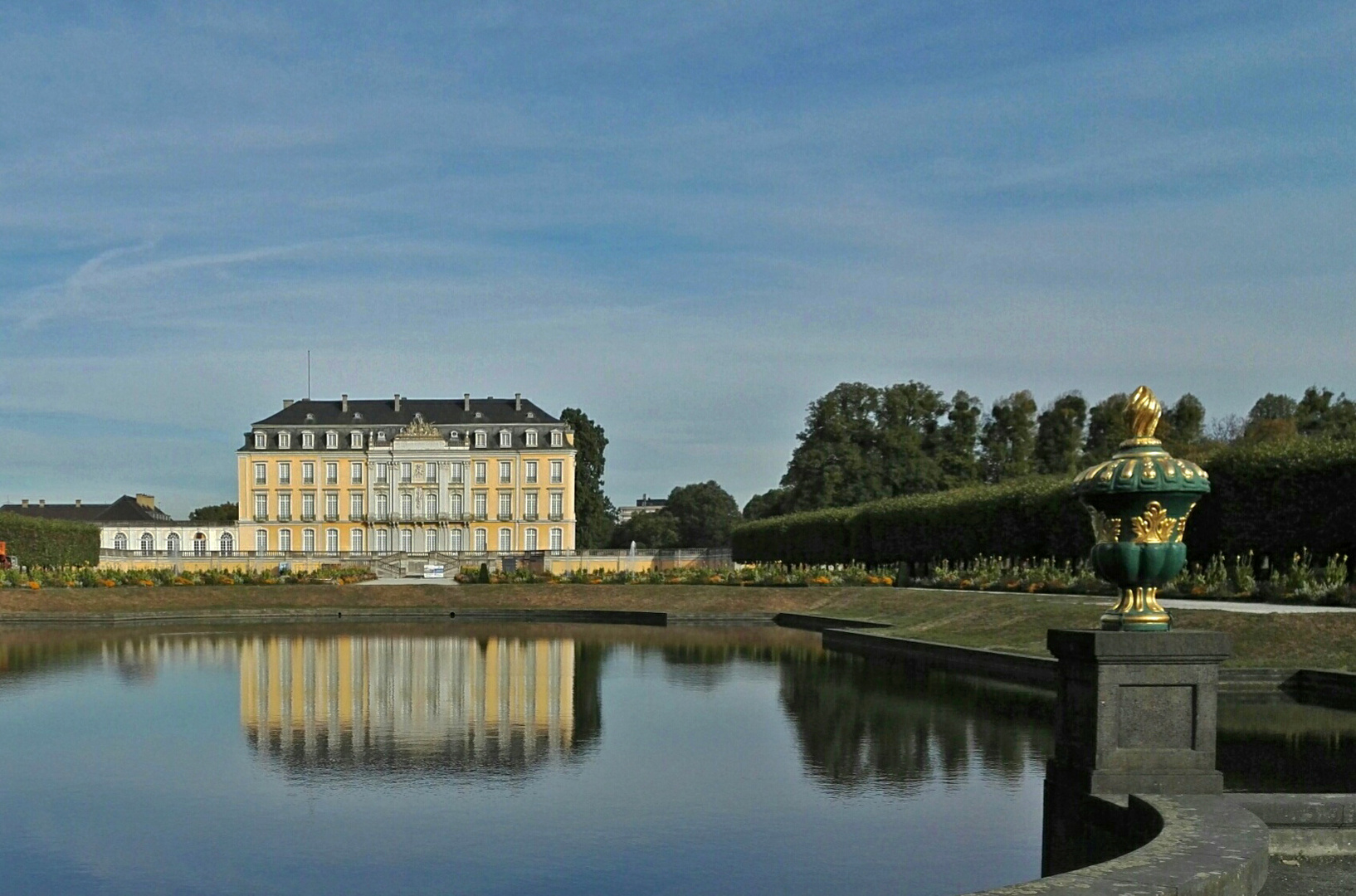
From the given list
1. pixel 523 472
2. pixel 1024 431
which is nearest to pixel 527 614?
pixel 1024 431

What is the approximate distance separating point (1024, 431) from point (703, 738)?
62.2 meters

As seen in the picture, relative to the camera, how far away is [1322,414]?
214 feet

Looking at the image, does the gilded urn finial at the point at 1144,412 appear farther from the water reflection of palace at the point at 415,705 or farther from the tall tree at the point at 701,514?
the tall tree at the point at 701,514

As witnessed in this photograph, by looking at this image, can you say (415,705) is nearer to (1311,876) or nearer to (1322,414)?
(1311,876)

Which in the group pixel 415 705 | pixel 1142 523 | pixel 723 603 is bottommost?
pixel 723 603

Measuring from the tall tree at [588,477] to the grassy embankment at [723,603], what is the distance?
4748 centimetres

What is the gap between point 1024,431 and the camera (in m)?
73.1

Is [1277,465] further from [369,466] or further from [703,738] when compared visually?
[369,466]

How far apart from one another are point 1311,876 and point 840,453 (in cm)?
6492

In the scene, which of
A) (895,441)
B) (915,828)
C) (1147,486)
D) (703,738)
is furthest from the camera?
(895,441)

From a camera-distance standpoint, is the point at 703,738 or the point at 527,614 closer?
the point at 703,738

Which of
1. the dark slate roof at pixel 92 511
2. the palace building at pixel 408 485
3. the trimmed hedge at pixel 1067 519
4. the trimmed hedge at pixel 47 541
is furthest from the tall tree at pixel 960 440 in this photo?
the dark slate roof at pixel 92 511

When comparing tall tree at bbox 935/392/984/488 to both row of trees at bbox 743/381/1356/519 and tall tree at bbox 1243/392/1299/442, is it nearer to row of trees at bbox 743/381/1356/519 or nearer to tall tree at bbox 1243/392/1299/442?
row of trees at bbox 743/381/1356/519

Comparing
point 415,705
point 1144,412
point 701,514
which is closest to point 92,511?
point 701,514
